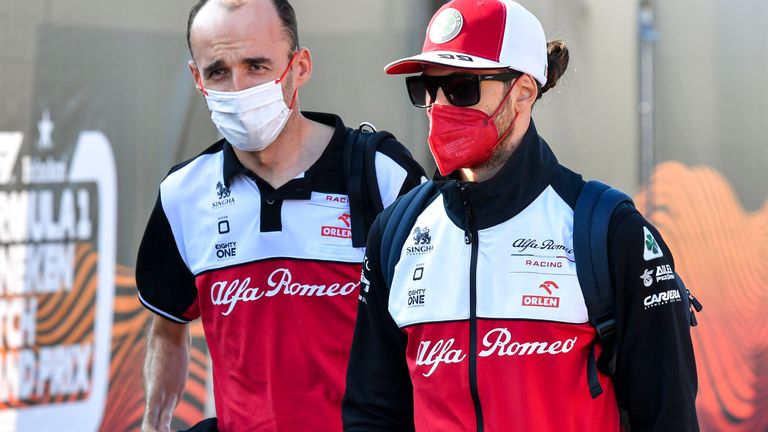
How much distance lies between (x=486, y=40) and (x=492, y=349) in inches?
26.8

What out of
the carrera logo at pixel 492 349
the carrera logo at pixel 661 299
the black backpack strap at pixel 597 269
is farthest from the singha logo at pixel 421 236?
the carrera logo at pixel 661 299

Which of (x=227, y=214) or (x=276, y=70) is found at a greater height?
(x=276, y=70)

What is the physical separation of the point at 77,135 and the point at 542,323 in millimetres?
3354

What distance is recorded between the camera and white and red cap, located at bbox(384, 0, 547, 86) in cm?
251

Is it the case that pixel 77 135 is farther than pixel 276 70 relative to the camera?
Yes

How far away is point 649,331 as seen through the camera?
2.31m

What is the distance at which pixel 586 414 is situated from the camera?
2.34 meters

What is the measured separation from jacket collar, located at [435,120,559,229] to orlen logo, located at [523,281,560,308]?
0.60ft

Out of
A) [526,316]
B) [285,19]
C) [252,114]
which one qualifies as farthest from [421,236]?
[285,19]

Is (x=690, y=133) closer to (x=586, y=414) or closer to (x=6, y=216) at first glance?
(x=6, y=216)

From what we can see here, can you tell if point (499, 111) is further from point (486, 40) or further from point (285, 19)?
point (285, 19)

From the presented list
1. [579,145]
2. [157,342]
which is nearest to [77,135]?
[157,342]

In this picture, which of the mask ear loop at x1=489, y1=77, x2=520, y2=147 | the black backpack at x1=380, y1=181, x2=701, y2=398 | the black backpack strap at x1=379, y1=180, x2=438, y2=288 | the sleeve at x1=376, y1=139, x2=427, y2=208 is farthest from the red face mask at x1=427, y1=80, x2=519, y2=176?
the sleeve at x1=376, y1=139, x2=427, y2=208

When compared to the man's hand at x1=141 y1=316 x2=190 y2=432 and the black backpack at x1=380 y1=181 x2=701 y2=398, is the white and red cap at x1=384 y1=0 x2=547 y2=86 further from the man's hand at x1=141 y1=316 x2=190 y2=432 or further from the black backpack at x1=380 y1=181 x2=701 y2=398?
the man's hand at x1=141 y1=316 x2=190 y2=432
